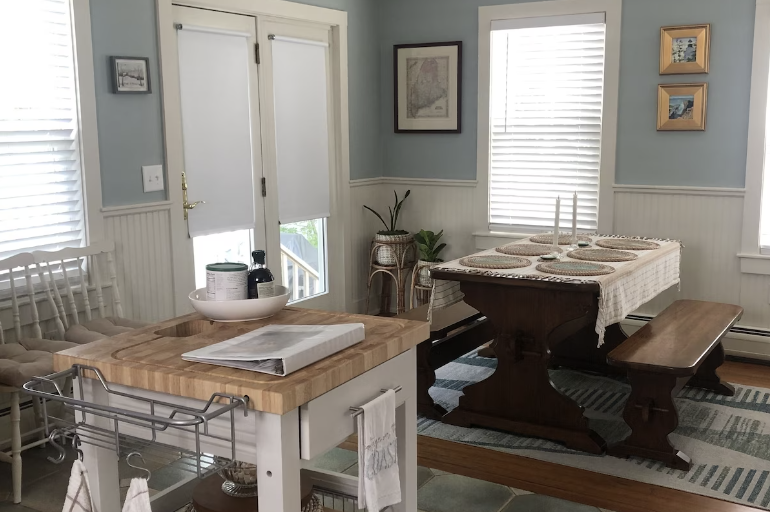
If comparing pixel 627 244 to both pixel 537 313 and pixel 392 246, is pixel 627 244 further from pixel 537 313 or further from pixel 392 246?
pixel 392 246

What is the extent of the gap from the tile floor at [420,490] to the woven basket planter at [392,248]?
225cm

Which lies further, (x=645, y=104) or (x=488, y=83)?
(x=488, y=83)

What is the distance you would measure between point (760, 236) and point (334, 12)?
120 inches

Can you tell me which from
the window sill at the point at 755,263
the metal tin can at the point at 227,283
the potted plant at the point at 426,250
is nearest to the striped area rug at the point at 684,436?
the window sill at the point at 755,263

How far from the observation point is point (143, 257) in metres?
4.06

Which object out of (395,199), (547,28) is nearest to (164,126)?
(395,199)

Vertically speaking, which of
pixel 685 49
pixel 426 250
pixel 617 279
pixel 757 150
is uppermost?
pixel 685 49

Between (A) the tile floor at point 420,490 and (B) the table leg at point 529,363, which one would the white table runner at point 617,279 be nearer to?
(B) the table leg at point 529,363

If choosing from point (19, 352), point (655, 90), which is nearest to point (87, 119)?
point (19, 352)

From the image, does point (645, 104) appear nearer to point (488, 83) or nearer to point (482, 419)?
point (488, 83)

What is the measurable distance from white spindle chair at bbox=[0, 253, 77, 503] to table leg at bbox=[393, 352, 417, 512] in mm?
1525

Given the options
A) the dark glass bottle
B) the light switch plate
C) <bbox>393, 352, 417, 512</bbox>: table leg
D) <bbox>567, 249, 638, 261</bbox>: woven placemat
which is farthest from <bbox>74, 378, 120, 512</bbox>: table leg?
<bbox>567, 249, 638, 261</bbox>: woven placemat

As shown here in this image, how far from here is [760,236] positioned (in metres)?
4.59

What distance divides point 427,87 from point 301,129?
103cm
